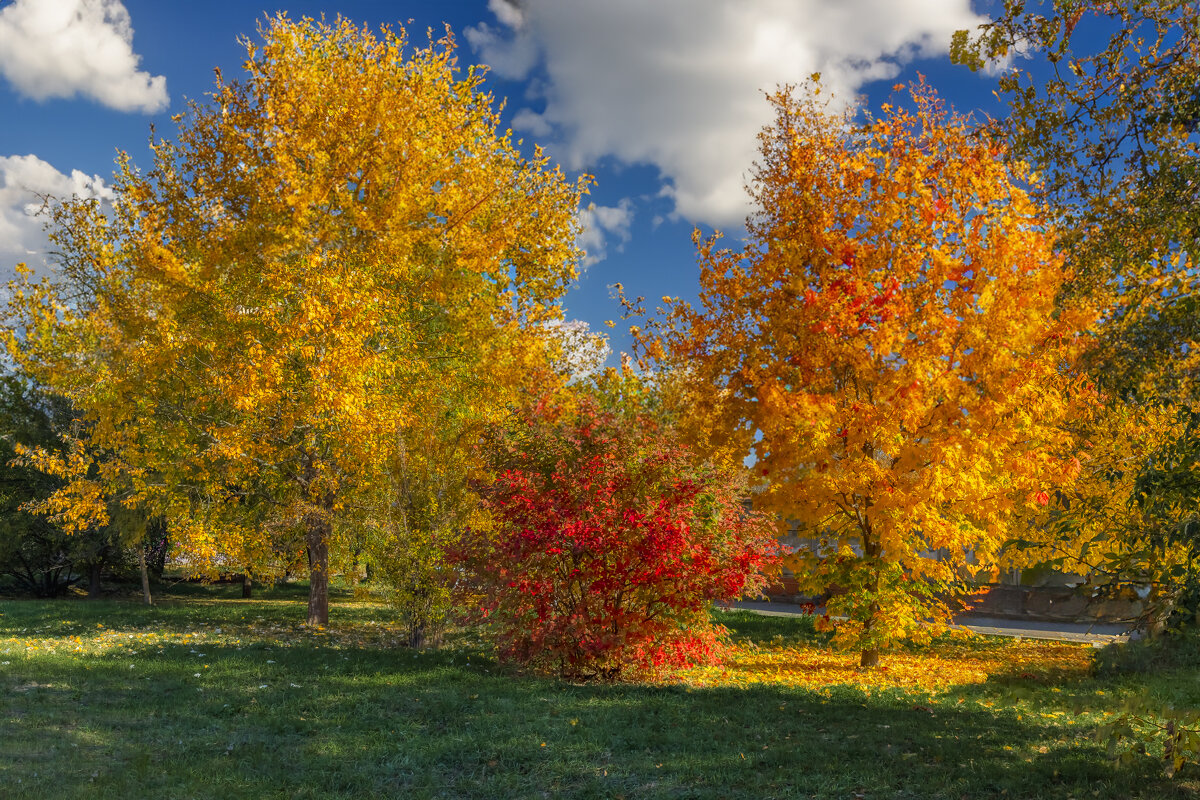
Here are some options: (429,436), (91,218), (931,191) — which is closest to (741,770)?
(429,436)

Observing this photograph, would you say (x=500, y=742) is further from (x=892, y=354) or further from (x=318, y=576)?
(x=318, y=576)

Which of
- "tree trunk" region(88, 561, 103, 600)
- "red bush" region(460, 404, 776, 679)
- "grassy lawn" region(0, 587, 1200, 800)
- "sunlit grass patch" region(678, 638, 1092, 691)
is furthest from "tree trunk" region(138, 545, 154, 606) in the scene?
"sunlit grass patch" region(678, 638, 1092, 691)

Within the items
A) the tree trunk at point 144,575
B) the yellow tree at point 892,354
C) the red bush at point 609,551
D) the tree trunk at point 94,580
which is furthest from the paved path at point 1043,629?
the tree trunk at point 94,580

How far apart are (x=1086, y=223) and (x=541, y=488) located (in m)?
6.46

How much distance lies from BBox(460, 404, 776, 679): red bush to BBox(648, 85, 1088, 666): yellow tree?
8.71 ft

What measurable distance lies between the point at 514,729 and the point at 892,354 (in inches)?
332

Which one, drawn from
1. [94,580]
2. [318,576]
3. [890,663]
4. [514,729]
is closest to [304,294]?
[318,576]

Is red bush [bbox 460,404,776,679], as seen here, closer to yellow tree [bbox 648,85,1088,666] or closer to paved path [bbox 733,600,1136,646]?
yellow tree [bbox 648,85,1088,666]

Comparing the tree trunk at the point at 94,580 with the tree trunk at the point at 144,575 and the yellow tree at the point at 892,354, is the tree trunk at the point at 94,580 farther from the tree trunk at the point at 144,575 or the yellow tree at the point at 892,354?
the yellow tree at the point at 892,354

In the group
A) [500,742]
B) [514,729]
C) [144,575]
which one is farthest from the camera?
[144,575]

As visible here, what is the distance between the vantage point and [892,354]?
1283 cm

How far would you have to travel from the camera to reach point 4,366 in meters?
25.2

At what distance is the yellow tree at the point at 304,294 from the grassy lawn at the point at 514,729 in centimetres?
448

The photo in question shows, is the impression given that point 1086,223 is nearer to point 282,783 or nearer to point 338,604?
point 282,783
